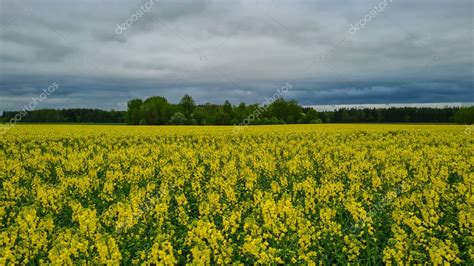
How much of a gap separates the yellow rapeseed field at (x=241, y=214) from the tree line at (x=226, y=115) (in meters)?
65.6

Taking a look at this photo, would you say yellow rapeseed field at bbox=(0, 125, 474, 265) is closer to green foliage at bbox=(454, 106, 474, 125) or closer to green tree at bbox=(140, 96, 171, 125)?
green foliage at bbox=(454, 106, 474, 125)

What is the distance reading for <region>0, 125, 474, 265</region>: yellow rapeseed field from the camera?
6.14 m

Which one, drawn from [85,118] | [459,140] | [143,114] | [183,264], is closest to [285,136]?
[459,140]

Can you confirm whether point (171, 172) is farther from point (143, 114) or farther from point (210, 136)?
point (143, 114)

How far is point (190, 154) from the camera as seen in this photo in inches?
720

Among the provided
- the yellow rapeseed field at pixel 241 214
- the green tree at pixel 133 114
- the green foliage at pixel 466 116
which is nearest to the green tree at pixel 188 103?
the green tree at pixel 133 114

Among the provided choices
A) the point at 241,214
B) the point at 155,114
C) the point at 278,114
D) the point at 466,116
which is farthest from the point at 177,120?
the point at 241,214

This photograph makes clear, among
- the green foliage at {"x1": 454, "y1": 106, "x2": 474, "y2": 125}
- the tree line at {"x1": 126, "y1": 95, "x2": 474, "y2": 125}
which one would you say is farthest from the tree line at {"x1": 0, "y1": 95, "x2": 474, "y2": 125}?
the green foliage at {"x1": 454, "y1": 106, "x2": 474, "y2": 125}

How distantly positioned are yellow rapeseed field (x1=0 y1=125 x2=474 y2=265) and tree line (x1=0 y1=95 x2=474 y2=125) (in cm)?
6557

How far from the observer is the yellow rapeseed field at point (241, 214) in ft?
20.1

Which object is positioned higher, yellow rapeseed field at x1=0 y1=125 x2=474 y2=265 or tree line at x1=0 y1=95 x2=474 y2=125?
tree line at x1=0 y1=95 x2=474 y2=125

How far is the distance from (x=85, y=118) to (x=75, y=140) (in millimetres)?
85548

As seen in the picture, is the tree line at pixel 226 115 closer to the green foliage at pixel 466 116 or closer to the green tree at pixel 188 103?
the green tree at pixel 188 103

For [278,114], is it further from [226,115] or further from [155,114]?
[155,114]
